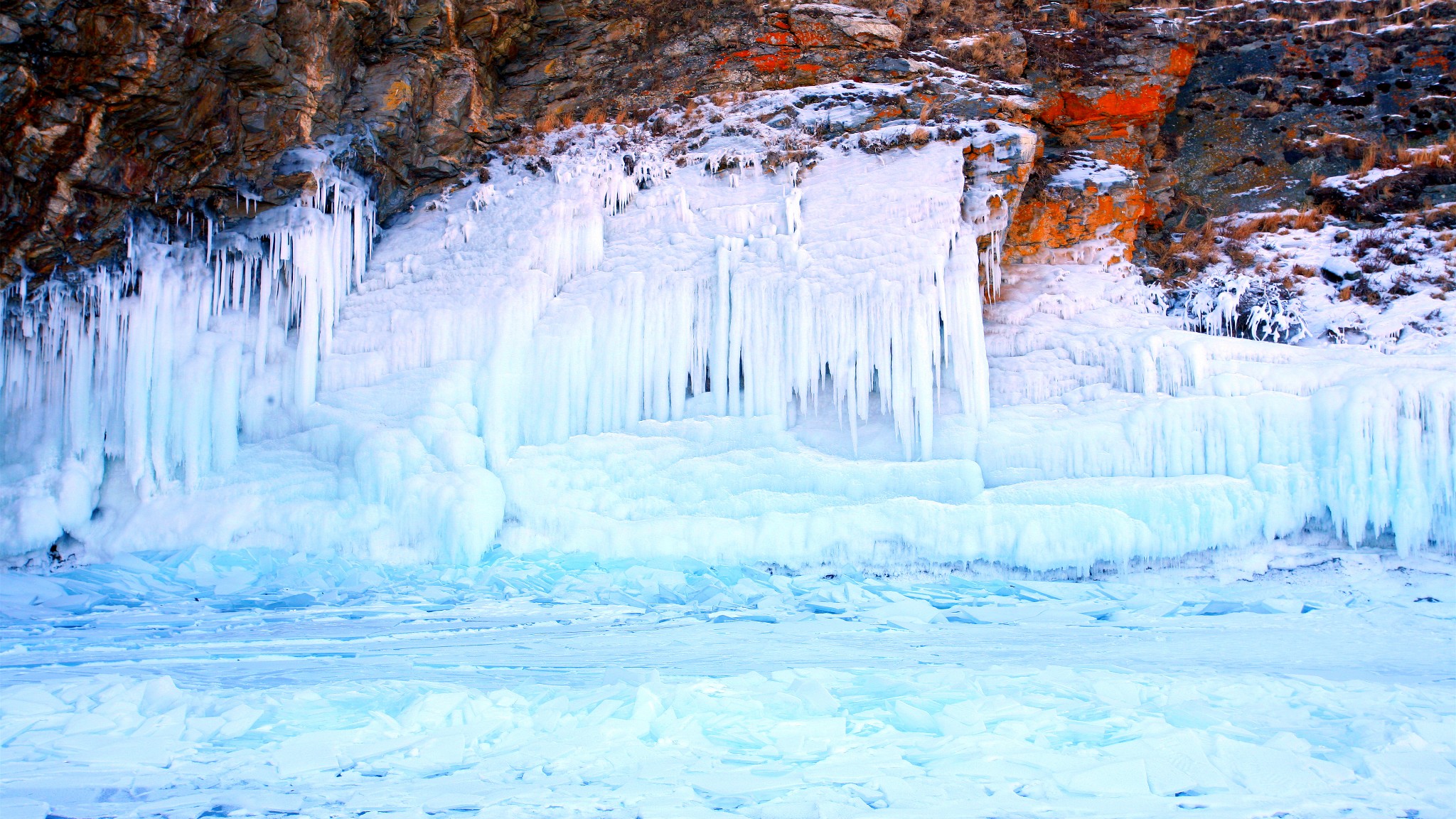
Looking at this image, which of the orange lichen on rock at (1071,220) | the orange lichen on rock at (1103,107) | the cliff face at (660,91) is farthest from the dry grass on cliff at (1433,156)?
the orange lichen on rock at (1071,220)

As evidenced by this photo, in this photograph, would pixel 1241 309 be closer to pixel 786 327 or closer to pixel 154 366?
pixel 786 327

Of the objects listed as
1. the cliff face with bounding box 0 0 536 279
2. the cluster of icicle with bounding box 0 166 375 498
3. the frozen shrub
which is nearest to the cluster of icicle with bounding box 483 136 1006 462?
the frozen shrub

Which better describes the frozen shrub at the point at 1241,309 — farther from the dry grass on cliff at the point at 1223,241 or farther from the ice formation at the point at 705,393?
the ice formation at the point at 705,393

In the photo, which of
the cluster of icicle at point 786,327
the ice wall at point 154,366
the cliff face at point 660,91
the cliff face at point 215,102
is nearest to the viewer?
the cliff face at point 215,102

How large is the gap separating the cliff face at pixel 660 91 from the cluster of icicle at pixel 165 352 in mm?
380

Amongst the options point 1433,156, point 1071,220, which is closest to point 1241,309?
point 1071,220

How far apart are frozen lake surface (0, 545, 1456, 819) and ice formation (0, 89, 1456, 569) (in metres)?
1.07

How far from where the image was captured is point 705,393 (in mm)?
10391

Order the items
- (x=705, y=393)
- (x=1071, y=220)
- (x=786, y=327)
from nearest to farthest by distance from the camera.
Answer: (x=786, y=327)
(x=705, y=393)
(x=1071, y=220)

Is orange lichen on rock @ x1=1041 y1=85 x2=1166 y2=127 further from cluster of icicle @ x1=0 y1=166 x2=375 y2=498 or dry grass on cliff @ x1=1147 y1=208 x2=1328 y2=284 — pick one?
cluster of icicle @ x1=0 y1=166 x2=375 y2=498

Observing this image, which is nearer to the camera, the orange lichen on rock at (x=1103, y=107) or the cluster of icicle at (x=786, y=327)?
the cluster of icicle at (x=786, y=327)

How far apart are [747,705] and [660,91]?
9.89 m

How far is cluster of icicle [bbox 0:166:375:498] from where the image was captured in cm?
1000

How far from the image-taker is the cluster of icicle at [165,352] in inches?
394
